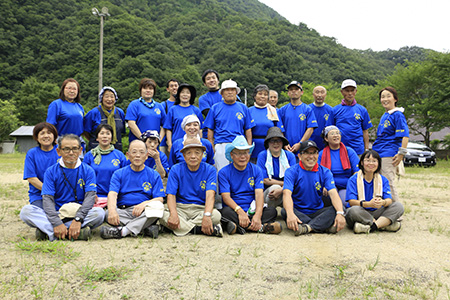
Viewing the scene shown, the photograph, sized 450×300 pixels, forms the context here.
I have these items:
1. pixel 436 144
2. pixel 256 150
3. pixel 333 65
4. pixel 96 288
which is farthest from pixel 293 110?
pixel 333 65

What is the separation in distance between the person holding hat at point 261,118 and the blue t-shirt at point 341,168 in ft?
3.71

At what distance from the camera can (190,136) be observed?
530 centimetres

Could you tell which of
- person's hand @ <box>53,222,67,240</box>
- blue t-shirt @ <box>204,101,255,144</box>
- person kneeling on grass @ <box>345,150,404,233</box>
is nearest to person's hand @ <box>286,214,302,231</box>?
person kneeling on grass @ <box>345,150,404,233</box>

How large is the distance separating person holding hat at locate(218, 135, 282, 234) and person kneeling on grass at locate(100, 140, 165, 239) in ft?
3.17

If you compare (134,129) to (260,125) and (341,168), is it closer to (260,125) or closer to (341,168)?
(260,125)

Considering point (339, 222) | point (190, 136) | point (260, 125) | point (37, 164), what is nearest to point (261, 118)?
point (260, 125)

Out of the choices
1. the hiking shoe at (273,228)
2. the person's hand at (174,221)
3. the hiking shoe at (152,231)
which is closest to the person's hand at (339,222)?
the hiking shoe at (273,228)

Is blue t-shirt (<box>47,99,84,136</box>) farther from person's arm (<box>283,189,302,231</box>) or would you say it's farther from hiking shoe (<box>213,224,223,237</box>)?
person's arm (<box>283,189,302,231</box>)

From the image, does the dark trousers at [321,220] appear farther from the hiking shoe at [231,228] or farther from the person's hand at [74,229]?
the person's hand at [74,229]

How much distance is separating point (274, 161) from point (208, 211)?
156cm

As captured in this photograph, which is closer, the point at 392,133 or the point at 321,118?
the point at 392,133

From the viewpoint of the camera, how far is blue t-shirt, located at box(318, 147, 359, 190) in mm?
5645

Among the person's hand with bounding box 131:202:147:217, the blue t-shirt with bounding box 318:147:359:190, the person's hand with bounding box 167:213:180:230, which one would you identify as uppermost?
the blue t-shirt with bounding box 318:147:359:190

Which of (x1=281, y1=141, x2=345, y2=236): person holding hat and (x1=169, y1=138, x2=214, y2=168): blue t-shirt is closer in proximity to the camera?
(x1=281, y1=141, x2=345, y2=236): person holding hat
